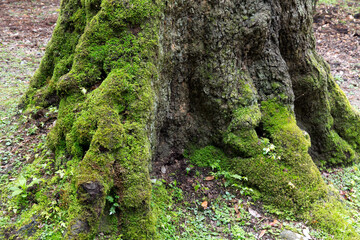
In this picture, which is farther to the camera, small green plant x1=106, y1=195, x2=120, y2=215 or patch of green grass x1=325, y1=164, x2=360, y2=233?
patch of green grass x1=325, y1=164, x2=360, y2=233

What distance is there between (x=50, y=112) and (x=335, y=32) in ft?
45.4

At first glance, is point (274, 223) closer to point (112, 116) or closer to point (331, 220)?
point (331, 220)

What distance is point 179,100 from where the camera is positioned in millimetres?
4332

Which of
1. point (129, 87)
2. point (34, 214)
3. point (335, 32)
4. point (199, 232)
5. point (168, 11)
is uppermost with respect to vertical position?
point (335, 32)

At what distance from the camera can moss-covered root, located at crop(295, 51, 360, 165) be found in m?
5.38

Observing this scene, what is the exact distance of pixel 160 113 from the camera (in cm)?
402

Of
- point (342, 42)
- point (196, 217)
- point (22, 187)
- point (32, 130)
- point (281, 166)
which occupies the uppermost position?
point (342, 42)

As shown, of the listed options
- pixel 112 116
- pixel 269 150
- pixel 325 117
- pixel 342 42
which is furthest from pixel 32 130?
pixel 342 42

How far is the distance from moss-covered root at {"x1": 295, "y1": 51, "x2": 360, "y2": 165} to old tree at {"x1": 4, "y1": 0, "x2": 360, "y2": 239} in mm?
26

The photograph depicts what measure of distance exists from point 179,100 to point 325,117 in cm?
348

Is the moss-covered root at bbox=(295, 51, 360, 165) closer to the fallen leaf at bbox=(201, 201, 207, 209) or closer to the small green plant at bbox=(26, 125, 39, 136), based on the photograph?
the fallen leaf at bbox=(201, 201, 207, 209)

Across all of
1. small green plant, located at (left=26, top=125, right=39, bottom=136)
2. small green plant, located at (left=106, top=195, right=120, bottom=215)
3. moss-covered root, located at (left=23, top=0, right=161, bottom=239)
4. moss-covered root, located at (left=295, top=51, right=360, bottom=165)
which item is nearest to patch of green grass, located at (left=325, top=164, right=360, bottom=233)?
moss-covered root, located at (left=295, top=51, right=360, bottom=165)

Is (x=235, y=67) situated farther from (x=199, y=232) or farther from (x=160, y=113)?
(x=199, y=232)

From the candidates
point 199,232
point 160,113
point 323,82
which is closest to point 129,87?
point 160,113
